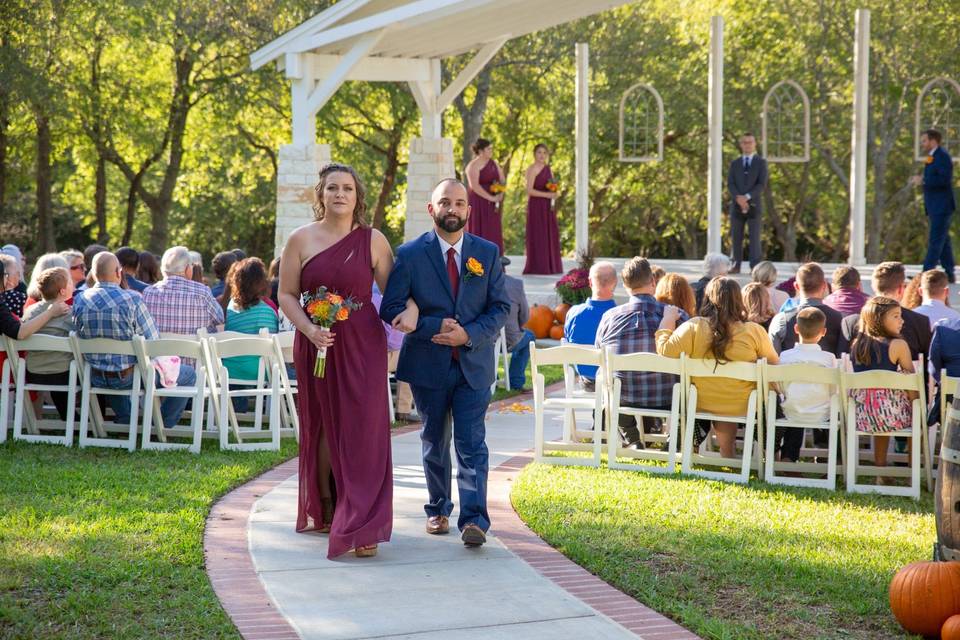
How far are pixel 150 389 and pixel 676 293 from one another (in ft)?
13.1

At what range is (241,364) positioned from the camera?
9984mm

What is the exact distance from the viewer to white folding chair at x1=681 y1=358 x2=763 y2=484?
26.5ft

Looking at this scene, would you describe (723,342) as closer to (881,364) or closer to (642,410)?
(642,410)

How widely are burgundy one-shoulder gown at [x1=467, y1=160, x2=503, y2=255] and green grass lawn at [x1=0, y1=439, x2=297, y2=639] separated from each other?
10.5 meters

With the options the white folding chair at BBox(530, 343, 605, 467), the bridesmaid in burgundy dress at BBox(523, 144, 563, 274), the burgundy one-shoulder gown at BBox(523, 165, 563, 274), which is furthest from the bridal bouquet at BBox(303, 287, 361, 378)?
the burgundy one-shoulder gown at BBox(523, 165, 563, 274)

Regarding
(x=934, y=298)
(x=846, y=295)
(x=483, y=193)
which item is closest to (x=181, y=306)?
(x=846, y=295)

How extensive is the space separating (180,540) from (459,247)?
2085 mm

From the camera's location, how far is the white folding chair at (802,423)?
791 centimetres

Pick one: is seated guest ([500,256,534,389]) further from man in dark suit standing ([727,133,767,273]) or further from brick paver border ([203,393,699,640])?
man in dark suit standing ([727,133,767,273])

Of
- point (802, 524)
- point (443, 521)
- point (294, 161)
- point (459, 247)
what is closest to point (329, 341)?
point (459, 247)

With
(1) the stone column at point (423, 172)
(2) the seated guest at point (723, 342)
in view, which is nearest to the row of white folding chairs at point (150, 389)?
(2) the seated guest at point (723, 342)

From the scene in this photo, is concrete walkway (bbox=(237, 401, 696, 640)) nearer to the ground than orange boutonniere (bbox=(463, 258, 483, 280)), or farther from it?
nearer to the ground

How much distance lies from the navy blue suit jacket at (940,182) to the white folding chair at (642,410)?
25.9 feet

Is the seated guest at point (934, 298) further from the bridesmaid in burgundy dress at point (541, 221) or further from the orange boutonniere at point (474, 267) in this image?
the bridesmaid in burgundy dress at point (541, 221)
